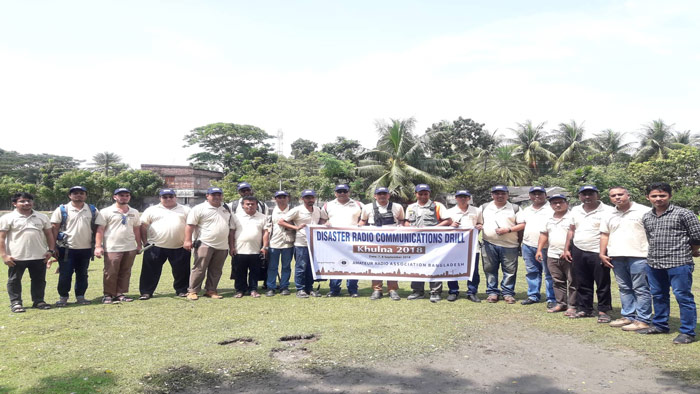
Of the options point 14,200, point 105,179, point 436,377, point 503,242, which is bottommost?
point 436,377

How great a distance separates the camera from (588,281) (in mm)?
6336

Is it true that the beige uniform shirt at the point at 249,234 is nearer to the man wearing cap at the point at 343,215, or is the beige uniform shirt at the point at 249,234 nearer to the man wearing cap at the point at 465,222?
the man wearing cap at the point at 343,215

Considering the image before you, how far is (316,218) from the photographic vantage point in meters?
7.85

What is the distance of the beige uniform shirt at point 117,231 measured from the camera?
732cm

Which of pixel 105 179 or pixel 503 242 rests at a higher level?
pixel 105 179

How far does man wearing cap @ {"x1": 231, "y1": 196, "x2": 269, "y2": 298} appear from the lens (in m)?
7.75

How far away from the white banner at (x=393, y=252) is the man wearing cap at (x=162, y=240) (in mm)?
2002

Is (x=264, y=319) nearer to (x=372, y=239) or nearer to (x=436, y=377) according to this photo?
(x=372, y=239)

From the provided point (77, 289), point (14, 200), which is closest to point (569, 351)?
point (77, 289)

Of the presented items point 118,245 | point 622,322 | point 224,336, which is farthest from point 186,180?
point 622,322

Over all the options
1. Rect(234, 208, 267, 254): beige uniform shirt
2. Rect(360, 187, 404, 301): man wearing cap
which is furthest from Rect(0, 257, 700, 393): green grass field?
Rect(234, 208, 267, 254): beige uniform shirt

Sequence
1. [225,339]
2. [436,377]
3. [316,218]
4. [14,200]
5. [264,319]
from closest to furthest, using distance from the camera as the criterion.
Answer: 1. [436,377]
2. [225,339]
3. [264,319]
4. [14,200]
5. [316,218]

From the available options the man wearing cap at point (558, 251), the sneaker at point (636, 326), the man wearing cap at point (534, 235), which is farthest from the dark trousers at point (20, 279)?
the sneaker at point (636, 326)

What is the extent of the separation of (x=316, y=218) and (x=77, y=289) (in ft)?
12.1
